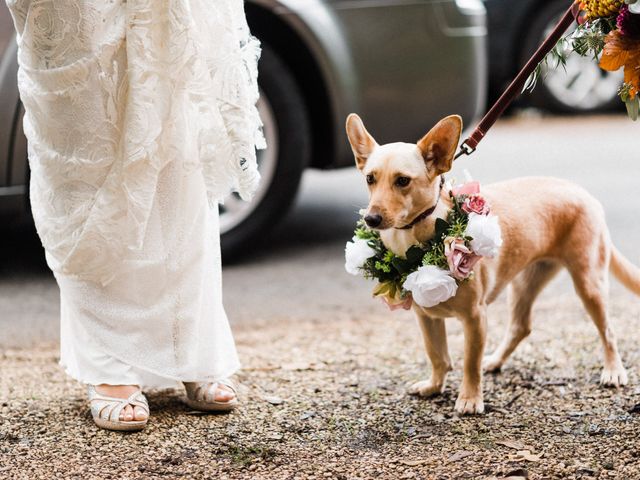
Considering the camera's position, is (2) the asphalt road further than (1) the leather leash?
Yes

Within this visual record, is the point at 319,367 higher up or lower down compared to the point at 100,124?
lower down

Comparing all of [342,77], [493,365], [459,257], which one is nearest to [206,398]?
[459,257]

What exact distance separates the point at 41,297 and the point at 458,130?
258cm

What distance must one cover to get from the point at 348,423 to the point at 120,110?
4.03 feet

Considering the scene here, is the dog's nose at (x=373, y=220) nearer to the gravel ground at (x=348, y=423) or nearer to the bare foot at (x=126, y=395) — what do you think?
the gravel ground at (x=348, y=423)

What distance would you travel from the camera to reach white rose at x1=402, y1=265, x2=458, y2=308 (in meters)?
2.92

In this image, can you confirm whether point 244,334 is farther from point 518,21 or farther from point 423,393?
point 518,21

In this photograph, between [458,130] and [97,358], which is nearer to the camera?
[458,130]

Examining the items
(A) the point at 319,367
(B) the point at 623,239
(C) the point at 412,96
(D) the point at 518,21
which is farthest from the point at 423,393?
(D) the point at 518,21

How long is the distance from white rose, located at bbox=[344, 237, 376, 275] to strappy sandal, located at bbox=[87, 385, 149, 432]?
80cm

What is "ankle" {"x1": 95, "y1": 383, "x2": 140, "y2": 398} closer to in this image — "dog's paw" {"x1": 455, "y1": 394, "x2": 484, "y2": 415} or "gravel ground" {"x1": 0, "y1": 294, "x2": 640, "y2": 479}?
"gravel ground" {"x1": 0, "y1": 294, "x2": 640, "y2": 479}

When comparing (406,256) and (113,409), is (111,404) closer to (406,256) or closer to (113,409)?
(113,409)

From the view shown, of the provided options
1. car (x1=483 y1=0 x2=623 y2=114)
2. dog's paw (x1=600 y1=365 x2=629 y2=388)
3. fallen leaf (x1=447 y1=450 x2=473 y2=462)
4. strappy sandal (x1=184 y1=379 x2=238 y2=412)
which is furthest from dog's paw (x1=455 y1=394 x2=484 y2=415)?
car (x1=483 y1=0 x2=623 y2=114)

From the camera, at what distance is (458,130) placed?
9.57 feet
